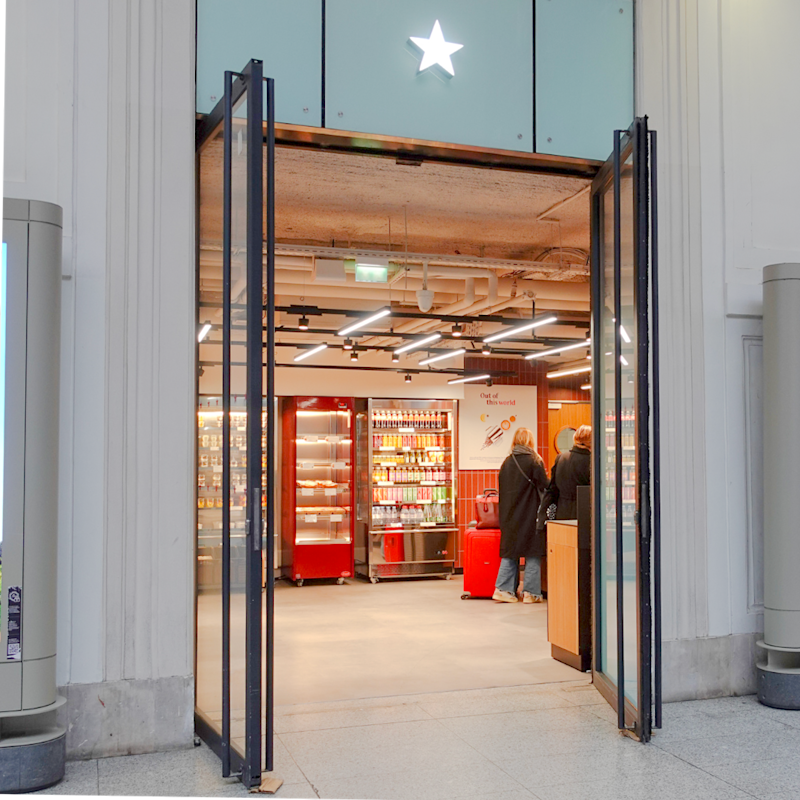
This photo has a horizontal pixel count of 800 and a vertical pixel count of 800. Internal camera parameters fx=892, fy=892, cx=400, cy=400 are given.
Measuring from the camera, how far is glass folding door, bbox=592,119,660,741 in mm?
4328

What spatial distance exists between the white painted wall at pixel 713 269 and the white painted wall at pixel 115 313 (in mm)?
2813

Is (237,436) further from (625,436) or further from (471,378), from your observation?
(471,378)

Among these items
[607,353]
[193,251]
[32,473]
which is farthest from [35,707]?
[607,353]

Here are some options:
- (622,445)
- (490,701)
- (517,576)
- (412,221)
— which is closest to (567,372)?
(517,576)

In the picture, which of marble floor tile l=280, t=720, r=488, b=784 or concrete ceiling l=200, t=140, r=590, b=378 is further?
concrete ceiling l=200, t=140, r=590, b=378

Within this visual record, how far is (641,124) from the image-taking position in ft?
14.3

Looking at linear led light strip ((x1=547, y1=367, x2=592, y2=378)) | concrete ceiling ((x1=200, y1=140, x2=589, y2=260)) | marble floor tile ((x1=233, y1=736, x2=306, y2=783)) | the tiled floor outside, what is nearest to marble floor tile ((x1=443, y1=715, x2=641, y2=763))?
the tiled floor outside

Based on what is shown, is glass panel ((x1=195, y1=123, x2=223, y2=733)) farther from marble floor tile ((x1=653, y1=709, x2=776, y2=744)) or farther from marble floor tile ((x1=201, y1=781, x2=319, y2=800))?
marble floor tile ((x1=653, y1=709, x2=776, y2=744))

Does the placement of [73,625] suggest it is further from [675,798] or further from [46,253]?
[675,798]

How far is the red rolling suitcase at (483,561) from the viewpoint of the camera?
10.0 meters

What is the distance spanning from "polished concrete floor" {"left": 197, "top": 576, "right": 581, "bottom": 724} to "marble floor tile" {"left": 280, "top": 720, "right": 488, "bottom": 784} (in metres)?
0.50

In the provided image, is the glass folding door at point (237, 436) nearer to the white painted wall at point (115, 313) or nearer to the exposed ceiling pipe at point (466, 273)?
the white painted wall at point (115, 313)

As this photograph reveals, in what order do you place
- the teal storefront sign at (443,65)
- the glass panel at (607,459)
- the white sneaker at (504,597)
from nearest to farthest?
the teal storefront sign at (443,65) → the glass panel at (607,459) → the white sneaker at (504,597)

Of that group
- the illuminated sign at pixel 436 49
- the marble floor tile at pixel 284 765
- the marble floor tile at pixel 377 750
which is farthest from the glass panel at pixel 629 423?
the marble floor tile at pixel 284 765
